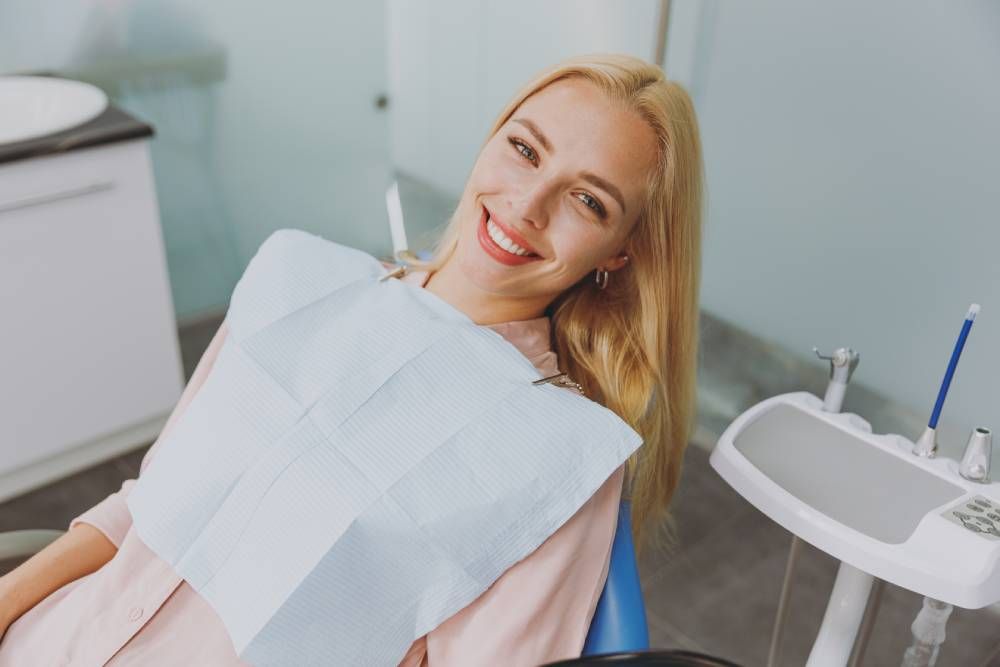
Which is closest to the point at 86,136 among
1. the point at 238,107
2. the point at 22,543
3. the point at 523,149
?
the point at 238,107

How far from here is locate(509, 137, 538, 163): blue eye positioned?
1.03m

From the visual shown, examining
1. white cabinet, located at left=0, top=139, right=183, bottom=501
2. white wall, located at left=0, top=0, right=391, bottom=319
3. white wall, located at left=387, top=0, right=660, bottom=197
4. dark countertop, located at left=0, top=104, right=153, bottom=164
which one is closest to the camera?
dark countertop, located at left=0, top=104, right=153, bottom=164

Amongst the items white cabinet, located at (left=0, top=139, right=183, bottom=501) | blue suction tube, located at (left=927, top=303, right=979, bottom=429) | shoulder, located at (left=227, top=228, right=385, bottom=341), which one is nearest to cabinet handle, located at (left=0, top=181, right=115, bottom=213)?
white cabinet, located at (left=0, top=139, right=183, bottom=501)

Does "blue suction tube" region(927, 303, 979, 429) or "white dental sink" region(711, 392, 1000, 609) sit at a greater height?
"blue suction tube" region(927, 303, 979, 429)

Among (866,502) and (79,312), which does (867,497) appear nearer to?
(866,502)

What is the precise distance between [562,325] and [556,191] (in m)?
0.22

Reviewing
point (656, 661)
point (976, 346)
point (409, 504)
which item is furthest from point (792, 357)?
point (656, 661)

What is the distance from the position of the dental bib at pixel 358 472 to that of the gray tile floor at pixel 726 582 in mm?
1018

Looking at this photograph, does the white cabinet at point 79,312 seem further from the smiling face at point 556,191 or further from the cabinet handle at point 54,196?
the smiling face at point 556,191

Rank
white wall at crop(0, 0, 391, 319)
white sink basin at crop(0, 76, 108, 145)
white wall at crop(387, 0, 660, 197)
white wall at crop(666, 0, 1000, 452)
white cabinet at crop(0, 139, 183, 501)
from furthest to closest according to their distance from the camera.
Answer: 1. white wall at crop(0, 0, 391, 319)
2. white wall at crop(387, 0, 660, 197)
3. white sink basin at crop(0, 76, 108, 145)
4. white cabinet at crop(0, 139, 183, 501)
5. white wall at crop(666, 0, 1000, 452)

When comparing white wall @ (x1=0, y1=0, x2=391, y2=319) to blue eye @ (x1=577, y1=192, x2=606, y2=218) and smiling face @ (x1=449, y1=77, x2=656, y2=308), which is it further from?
blue eye @ (x1=577, y1=192, x2=606, y2=218)

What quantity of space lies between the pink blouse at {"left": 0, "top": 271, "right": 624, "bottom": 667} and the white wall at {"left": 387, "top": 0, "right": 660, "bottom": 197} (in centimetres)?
118

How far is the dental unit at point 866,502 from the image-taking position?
1.01m

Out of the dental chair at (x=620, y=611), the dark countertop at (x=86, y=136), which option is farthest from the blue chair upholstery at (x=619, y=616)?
the dark countertop at (x=86, y=136)
